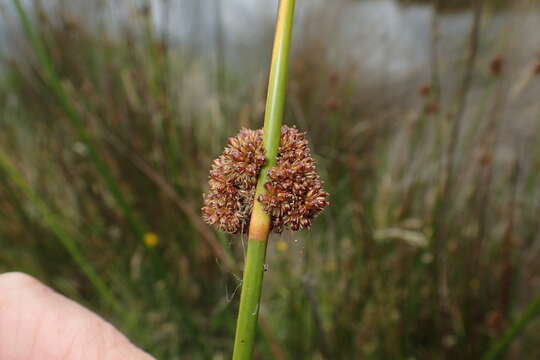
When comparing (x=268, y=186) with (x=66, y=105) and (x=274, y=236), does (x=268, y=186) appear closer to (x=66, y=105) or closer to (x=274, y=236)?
(x=66, y=105)

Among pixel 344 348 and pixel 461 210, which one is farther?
pixel 461 210

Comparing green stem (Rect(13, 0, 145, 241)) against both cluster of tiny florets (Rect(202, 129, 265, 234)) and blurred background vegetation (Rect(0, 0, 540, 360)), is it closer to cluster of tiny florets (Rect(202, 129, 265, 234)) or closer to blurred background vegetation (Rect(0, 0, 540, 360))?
blurred background vegetation (Rect(0, 0, 540, 360))

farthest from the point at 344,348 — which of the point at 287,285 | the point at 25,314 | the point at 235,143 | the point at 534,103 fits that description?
the point at 534,103

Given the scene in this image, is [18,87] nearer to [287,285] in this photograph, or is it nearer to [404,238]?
[287,285]

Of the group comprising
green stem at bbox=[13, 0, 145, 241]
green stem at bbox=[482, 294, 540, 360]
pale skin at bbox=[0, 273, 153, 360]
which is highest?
green stem at bbox=[13, 0, 145, 241]

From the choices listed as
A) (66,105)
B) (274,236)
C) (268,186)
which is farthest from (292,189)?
(274,236)

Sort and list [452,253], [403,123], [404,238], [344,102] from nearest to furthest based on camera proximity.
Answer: [404,238] < [452,253] < [344,102] < [403,123]

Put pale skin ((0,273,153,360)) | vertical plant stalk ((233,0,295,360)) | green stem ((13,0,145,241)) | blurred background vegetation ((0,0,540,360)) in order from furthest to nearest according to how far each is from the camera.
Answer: blurred background vegetation ((0,0,540,360)) → green stem ((13,0,145,241)) → pale skin ((0,273,153,360)) → vertical plant stalk ((233,0,295,360))

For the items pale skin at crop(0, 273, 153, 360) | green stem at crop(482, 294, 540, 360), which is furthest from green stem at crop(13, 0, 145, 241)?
green stem at crop(482, 294, 540, 360)
